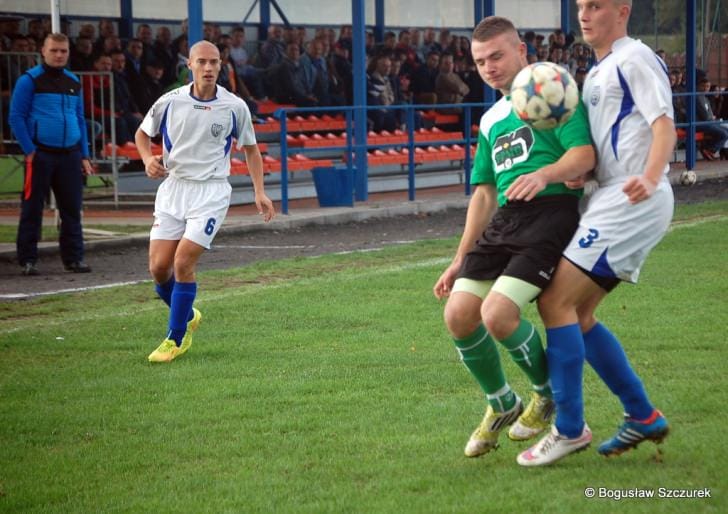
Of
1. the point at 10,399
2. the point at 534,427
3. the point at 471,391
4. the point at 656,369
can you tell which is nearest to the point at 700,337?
the point at 656,369

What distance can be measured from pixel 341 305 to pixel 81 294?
8.33 ft

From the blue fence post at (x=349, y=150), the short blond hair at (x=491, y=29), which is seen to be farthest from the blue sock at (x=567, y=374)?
the blue fence post at (x=349, y=150)

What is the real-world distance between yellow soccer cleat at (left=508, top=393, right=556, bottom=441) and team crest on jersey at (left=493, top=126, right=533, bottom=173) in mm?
977

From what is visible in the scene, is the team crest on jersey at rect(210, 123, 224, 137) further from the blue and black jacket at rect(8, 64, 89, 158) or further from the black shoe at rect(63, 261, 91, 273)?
the black shoe at rect(63, 261, 91, 273)

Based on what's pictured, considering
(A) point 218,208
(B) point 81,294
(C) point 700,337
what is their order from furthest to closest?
1. (B) point 81,294
2. (A) point 218,208
3. (C) point 700,337

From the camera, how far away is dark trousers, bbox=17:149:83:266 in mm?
13047

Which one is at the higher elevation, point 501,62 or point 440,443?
point 501,62

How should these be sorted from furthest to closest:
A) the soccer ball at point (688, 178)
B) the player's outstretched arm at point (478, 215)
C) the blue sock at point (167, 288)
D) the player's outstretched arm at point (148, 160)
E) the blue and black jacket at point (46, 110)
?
1. the soccer ball at point (688, 178)
2. the blue and black jacket at point (46, 110)
3. the blue sock at point (167, 288)
4. the player's outstretched arm at point (148, 160)
5. the player's outstretched arm at point (478, 215)

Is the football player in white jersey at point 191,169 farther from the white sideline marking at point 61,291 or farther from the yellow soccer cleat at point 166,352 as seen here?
the white sideline marking at point 61,291

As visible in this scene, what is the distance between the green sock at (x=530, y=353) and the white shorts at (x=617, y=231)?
376mm

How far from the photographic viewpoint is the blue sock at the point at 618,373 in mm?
5426

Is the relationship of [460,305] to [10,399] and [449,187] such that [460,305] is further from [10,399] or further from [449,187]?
[449,187]

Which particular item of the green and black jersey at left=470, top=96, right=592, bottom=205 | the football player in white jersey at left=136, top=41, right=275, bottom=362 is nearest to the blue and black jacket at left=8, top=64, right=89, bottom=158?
the football player in white jersey at left=136, top=41, right=275, bottom=362

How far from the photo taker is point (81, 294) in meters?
11.4
